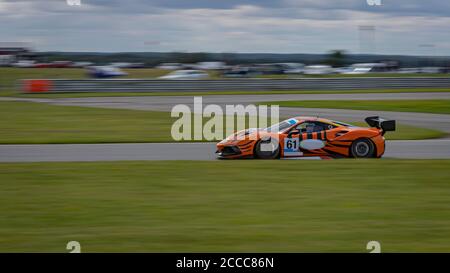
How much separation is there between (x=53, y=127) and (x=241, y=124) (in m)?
5.81

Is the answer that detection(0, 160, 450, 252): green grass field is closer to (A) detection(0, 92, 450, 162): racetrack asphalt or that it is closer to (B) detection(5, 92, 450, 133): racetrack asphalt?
(A) detection(0, 92, 450, 162): racetrack asphalt

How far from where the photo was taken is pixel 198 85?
35125mm

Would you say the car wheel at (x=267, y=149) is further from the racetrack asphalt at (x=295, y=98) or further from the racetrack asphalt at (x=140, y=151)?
the racetrack asphalt at (x=295, y=98)

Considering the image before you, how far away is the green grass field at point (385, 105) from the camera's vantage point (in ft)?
83.1

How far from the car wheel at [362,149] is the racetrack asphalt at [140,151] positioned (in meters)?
0.69

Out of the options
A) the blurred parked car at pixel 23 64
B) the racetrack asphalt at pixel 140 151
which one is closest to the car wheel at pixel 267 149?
the racetrack asphalt at pixel 140 151

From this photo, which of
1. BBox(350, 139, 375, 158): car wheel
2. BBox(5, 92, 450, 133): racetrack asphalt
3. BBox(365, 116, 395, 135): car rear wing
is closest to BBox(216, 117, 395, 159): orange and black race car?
BBox(350, 139, 375, 158): car wheel

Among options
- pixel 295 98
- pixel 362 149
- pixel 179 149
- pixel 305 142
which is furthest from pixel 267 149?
pixel 295 98

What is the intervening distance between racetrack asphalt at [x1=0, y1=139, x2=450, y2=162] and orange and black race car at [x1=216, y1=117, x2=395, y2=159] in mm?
700

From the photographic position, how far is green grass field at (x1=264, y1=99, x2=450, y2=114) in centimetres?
2534

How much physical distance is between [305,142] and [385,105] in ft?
50.3

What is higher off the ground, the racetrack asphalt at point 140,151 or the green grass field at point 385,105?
the green grass field at point 385,105
